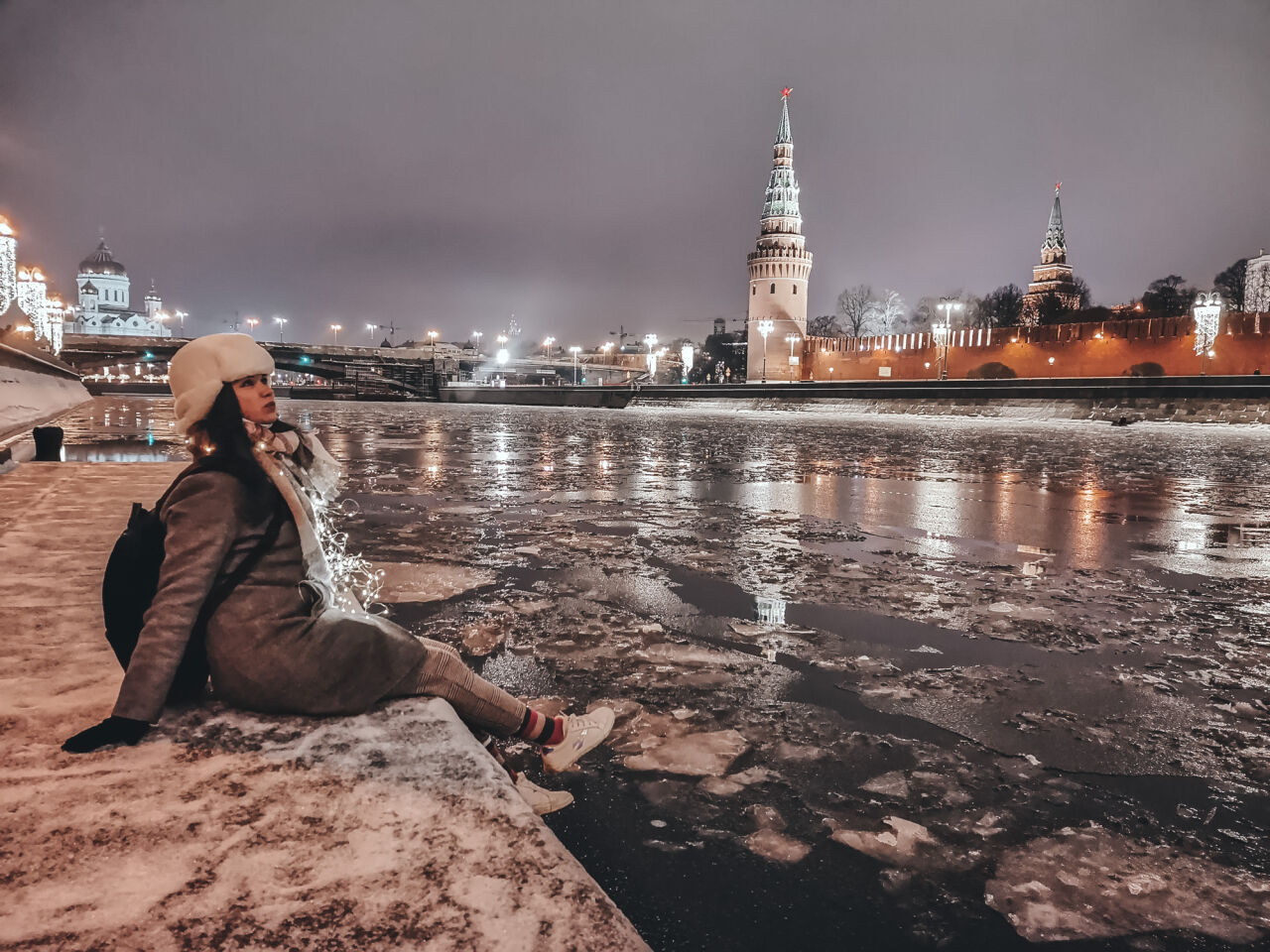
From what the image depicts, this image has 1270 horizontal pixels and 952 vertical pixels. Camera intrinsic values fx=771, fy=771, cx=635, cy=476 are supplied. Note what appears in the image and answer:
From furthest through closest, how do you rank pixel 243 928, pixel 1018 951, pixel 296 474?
1. pixel 296 474
2. pixel 1018 951
3. pixel 243 928

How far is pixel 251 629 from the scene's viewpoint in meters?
1.99

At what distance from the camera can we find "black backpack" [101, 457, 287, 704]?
6.32 ft

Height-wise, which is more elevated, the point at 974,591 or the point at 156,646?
the point at 156,646

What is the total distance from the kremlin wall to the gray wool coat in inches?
1974

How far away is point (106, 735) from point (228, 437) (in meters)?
0.78

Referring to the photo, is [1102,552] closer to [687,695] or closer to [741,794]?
[687,695]

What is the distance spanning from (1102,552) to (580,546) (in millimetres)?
Result: 3823

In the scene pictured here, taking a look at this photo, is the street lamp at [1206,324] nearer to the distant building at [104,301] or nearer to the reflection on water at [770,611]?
the reflection on water at [770,611]

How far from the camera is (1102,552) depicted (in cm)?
566

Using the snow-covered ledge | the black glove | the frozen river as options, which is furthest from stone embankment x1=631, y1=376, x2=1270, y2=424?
the black glove

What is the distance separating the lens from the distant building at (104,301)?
474 feet

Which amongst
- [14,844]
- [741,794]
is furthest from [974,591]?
[14,844]

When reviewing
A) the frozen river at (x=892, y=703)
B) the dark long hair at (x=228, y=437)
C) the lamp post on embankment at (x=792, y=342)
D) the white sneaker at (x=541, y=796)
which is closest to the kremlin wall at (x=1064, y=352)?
the lamp post on embankment at (x=792, y=342)

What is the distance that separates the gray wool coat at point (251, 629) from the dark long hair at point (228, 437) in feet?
0.12
